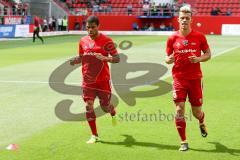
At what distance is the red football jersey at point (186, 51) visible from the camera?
8.23 metres

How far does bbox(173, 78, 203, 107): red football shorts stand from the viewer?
27.2 ft

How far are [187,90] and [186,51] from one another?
0.61 meters

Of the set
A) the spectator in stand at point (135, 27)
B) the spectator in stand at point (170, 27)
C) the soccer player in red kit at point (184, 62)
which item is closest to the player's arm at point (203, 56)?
the soccer player in red kit at point (184, 62)

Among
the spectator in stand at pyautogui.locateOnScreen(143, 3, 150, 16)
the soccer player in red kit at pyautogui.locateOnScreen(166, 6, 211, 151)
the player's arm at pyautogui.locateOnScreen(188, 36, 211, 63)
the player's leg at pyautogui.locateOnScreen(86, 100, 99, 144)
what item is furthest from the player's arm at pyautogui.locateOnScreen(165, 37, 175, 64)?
the spectator in stand at pyautogui.locateOnScreen(143, 3, 150, 16)

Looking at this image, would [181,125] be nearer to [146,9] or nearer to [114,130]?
[114,130]

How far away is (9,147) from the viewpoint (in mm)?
8492

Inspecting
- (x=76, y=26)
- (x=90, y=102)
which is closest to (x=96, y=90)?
(x=90, y=102)

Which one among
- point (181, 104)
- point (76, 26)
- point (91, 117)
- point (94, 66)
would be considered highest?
point (94, 66)

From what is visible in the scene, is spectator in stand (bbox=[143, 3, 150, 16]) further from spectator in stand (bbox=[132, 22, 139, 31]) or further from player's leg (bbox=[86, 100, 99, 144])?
player's leg (bbox=[86, 100, 99, 144])

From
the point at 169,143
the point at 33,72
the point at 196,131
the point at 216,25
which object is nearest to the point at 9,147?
the point at 169,143

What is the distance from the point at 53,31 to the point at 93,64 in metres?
49.0

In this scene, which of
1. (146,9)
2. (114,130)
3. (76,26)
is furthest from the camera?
(146,9)

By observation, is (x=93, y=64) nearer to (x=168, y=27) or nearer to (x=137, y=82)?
(x=137, y=82)

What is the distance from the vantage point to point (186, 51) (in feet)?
27.0
